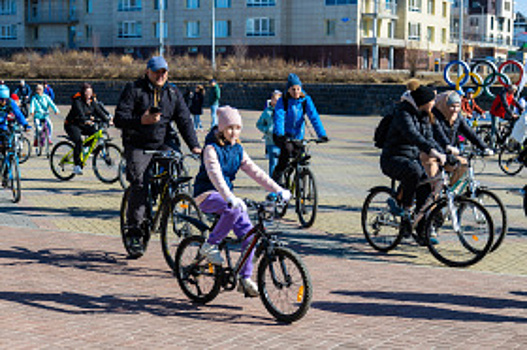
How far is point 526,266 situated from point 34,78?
145ft

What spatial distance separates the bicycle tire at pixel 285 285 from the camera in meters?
5.84

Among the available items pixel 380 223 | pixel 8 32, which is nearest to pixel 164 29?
pixel 8 32

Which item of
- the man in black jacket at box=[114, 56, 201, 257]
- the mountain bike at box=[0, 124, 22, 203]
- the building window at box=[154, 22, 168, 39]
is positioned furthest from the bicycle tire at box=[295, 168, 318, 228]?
the building window at box=[154, 22, 168, 39]

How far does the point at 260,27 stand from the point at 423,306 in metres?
64.2

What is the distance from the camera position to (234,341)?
5.58m

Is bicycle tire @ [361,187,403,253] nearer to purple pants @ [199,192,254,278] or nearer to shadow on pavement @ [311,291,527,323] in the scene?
shadow on pavement @ [311,291,527,323]

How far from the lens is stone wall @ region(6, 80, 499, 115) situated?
39031mm

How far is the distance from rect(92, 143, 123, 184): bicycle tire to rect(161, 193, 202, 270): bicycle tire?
23.1ft

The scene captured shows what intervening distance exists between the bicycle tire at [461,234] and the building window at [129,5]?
6833 centimetres

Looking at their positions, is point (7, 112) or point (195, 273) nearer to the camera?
point (195, 273)

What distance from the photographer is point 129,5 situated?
74500mm

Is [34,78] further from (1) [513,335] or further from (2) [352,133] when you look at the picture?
(1) [513,335]

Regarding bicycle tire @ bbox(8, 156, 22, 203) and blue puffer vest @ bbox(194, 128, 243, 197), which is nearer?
blue puffer vest @ bbox(194, 128, 243, 197)

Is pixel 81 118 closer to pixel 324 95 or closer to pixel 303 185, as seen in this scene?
pixel 303 185
